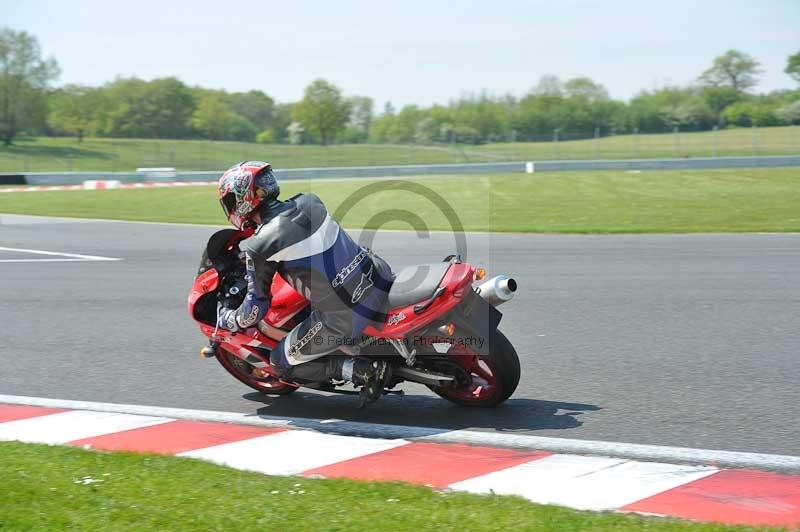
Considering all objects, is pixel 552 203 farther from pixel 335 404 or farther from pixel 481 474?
pixel 481 474

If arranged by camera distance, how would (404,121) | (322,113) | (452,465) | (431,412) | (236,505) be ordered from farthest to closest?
1. (404,121)
2. (322,113)
3. (431,412)
4. (452,465)
5. (236,505)

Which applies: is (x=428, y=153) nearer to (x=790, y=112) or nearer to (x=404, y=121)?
(x=790, y=112)

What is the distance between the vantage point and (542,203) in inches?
1027

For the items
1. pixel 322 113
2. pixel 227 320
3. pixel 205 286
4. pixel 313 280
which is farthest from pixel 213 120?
pixel 313 280

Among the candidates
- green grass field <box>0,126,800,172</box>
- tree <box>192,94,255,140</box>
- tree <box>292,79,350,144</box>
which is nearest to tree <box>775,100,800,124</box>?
green grass field <box>0,126,800,172</box>

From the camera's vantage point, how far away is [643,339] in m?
8.58

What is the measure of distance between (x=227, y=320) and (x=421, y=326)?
1322mm

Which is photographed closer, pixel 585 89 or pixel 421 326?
pixel 421 326

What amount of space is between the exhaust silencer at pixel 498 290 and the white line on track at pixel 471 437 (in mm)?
824

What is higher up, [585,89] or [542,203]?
[585,89]

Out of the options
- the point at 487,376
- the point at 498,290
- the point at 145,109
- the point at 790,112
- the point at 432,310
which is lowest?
the point at 487,376

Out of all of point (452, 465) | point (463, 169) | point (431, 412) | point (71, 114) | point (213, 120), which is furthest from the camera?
point (213, 120)

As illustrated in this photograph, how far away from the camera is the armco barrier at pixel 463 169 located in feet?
130

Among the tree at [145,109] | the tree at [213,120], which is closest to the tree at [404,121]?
the tree at [213,120]
